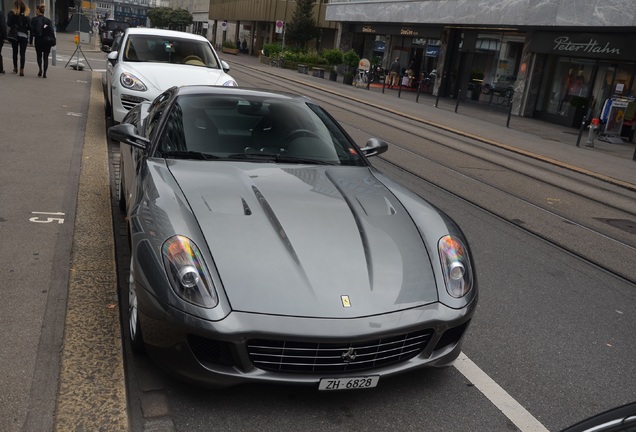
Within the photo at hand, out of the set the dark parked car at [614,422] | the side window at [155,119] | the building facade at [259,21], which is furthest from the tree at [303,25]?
the dark parked car at [614,422]

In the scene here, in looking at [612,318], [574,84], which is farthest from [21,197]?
[574,84]

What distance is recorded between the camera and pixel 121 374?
323 centimetres

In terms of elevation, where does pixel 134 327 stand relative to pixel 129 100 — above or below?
below

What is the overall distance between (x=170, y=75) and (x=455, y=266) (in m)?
7.69

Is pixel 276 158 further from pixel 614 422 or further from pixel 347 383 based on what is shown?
pixel 614 422

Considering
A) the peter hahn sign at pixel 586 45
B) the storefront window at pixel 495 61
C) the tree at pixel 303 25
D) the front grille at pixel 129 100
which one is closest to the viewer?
the front grille at pixel 129 100

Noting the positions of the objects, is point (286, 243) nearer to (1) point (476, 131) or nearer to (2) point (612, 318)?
(2) point (612, 318)

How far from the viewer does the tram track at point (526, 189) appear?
7398 mm

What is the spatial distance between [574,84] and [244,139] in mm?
24036

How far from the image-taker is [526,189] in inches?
408

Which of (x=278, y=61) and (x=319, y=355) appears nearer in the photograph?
(x=319, y=355)

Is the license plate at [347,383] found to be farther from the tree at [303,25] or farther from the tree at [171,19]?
the tree at [171,19]

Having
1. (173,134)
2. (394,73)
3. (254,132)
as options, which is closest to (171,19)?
(394,73)

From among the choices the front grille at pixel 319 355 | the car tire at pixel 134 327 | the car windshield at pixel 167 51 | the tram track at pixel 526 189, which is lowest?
the tram track at pixel 526 189
